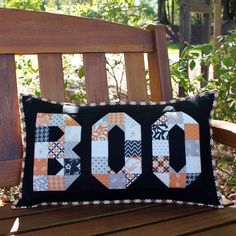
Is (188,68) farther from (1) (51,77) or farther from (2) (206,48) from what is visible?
(1) (51,77)

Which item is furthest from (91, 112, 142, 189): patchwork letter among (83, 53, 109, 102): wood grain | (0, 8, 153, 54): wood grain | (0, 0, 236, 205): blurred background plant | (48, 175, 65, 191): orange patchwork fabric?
(0, 0, 236, 205): blurred background plant

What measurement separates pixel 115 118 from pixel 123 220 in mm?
334

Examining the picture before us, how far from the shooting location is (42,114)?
1499 mm

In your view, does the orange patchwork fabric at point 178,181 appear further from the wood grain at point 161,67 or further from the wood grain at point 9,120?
the wood grain at point 9,120

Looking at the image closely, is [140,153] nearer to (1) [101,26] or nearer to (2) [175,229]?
(2) [175,229]

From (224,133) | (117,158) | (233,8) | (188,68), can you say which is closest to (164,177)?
(117,158)

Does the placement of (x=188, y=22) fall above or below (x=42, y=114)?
above

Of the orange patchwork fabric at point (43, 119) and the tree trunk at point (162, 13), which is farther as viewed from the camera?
the tree trunk at point (162, 13)

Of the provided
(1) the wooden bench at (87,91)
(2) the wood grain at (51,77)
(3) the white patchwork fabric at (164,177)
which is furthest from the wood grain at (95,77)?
(3) the white patchwork fabric at (164,177)

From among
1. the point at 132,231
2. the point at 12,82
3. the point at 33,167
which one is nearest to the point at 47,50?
the point at 12,82

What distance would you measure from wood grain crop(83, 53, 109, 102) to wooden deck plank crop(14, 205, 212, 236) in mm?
486

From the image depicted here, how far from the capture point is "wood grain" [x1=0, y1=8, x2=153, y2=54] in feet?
5.33

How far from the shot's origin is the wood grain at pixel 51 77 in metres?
1.65

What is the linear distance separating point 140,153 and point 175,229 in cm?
27
